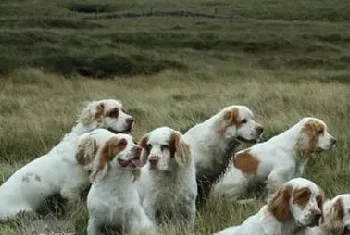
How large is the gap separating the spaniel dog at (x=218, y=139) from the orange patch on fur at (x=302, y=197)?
2263 millimetres

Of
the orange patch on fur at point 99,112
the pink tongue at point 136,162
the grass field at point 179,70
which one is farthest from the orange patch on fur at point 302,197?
the orange patch on fur at point 99,112

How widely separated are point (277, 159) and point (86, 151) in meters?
2.49

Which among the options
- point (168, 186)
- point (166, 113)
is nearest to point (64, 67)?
point (166, 113)

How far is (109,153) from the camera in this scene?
7145mm

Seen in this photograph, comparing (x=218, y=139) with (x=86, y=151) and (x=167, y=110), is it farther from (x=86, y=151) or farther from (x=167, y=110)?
(x=167, y=110)

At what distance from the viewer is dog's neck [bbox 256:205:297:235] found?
6512mm

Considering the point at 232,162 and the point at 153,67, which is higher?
the point at 232,162

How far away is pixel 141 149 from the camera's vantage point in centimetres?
701

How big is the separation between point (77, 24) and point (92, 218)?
38.4 m

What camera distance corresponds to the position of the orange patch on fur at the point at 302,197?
6.38 m

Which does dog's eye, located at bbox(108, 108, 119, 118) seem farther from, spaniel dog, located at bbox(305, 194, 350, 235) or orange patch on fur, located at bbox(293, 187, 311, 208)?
orange patch on fur, located at bbox(293, 187, 311, 208)

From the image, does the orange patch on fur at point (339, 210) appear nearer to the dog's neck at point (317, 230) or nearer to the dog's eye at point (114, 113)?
the dog's neck at point (317, 230)

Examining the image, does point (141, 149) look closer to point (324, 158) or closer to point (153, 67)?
point (324, 158)

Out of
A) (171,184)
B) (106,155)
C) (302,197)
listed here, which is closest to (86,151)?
(106,155)
